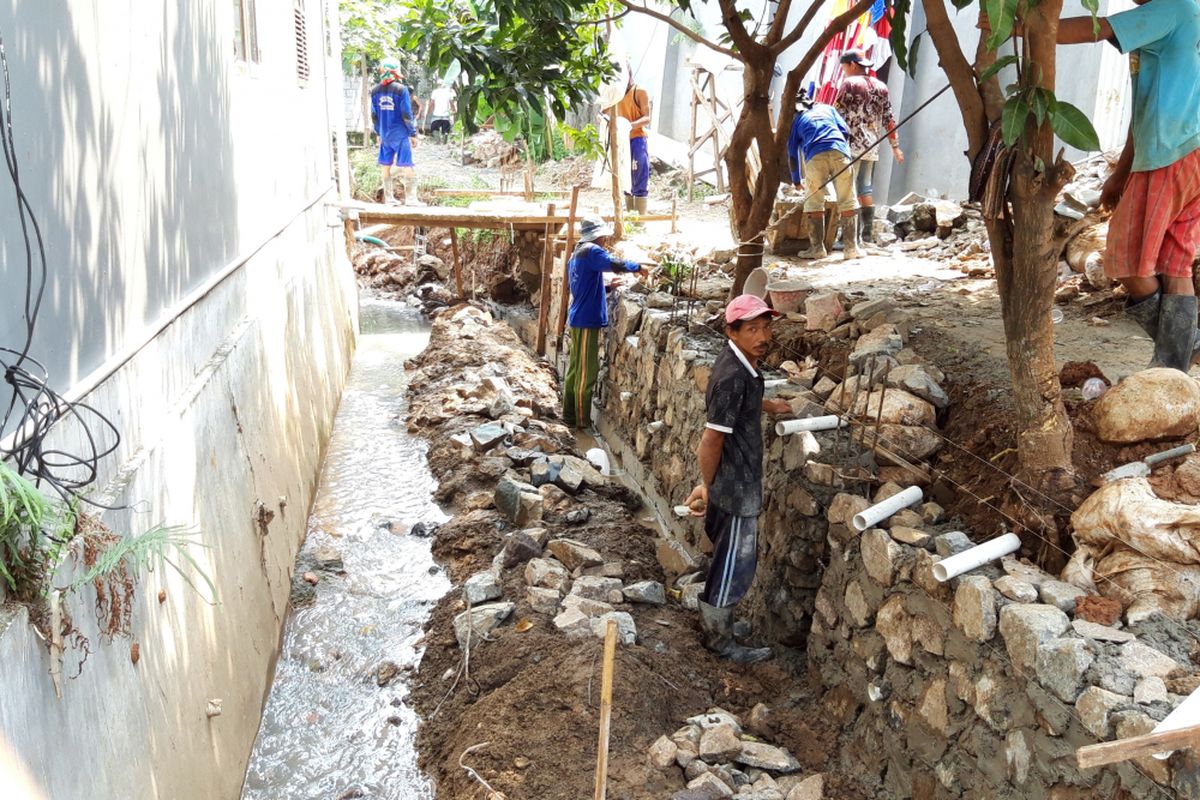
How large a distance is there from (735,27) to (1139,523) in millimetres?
4284

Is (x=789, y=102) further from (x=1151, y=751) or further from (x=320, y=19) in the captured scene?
(x=320, y=19)

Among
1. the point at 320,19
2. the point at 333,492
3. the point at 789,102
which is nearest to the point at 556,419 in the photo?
the point at 333,492

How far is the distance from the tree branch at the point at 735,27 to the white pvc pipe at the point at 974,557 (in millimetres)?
4050

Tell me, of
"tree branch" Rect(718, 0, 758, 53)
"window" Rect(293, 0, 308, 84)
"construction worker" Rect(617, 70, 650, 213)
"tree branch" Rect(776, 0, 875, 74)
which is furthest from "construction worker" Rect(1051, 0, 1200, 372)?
"construction worker" Rect(617, 70, 650, 213)

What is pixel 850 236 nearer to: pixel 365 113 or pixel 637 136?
pixel 637 136

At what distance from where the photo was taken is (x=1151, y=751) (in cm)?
269

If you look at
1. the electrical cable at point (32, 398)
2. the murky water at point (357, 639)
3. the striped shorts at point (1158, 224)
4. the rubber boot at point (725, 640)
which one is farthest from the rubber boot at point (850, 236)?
the electrical cable at point (32, 398)

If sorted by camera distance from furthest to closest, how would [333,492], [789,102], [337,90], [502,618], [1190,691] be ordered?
[337,90]
[333,492]
[789,102]
[502,618]
[1190,691]

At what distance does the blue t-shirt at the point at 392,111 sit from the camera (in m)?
15.3

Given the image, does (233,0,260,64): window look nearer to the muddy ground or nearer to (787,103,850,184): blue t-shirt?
the muddy ground

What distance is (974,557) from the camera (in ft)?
12.9

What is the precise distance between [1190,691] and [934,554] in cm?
117

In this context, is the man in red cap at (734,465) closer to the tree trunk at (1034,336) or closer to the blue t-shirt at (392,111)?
the tree trunk at (1034,336)

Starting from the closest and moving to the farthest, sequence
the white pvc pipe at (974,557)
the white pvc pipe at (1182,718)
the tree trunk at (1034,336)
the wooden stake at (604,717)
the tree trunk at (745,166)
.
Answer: the white pvc pipe at (1182,718) → the wooden stake at (604,717) → the white pvc pipe at (974,557) → the tree trunk at (1034,336) → the tree trunk at (745,166)
